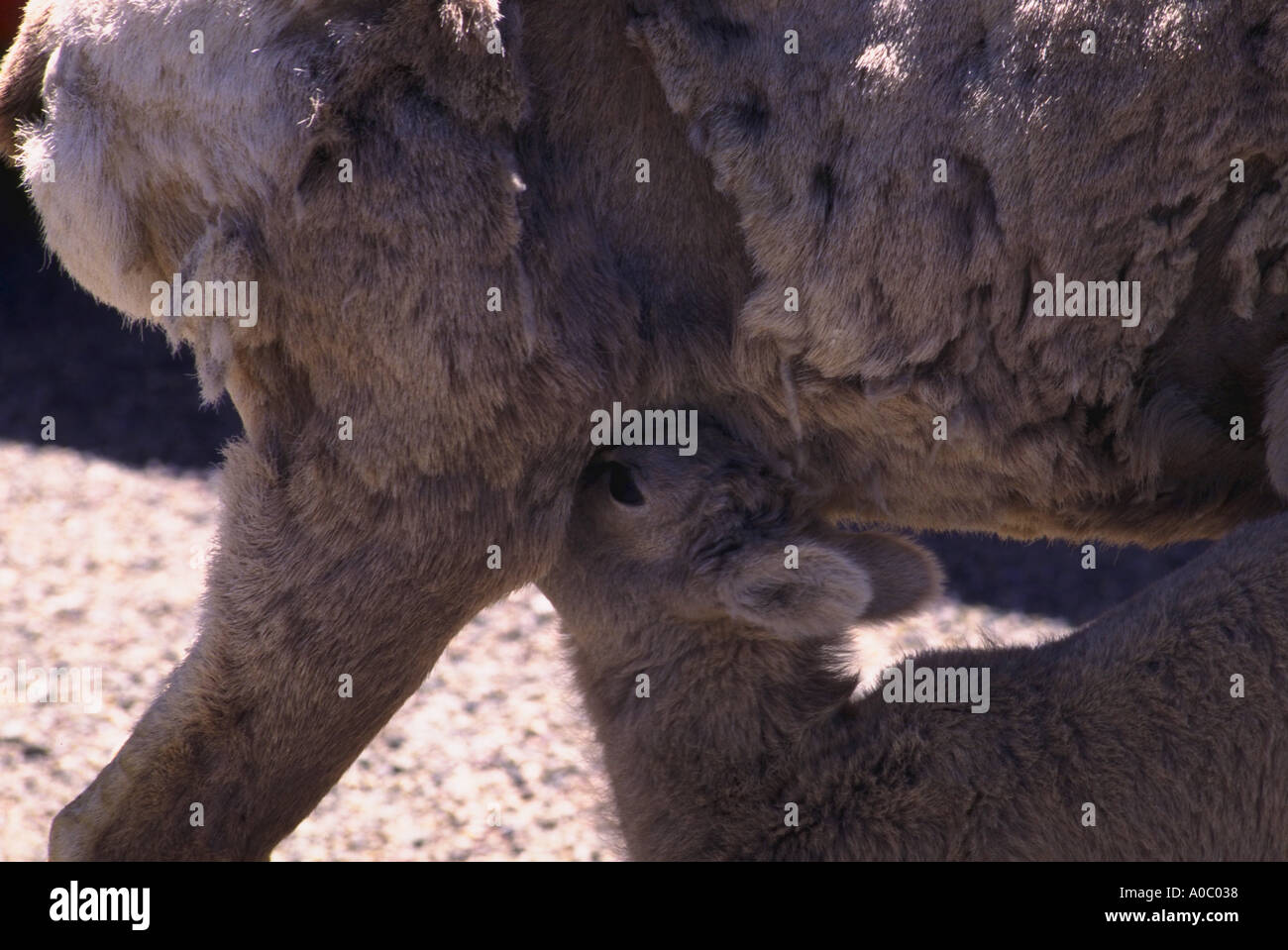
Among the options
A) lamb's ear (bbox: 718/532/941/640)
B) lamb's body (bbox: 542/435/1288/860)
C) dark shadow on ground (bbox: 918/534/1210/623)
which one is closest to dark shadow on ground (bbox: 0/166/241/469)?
dark shadow on ground (bbox: 918/534/1210/623)

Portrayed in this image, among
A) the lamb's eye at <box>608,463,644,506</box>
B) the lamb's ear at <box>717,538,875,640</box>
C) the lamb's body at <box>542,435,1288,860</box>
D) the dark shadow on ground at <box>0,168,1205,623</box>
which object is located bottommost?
the lamb's body at <box>542,435,1288,860</box>

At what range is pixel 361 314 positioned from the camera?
112 inches

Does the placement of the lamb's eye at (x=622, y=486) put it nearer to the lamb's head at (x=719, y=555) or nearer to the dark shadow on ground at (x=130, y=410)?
the lamb's head at (x=719, y=555)

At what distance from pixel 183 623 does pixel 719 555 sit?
416cm

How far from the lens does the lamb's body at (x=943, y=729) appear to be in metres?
2.88

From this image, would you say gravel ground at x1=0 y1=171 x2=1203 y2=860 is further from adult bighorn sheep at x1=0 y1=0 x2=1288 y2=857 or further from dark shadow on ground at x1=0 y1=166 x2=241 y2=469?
adult bighorn sheep at x1=0 y1=0 x2=1288 y2=857

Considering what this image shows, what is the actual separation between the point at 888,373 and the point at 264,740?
164 centimetres

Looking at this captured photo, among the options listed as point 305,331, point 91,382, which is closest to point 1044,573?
point 305,331

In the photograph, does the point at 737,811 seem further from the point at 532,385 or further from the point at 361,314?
the point at 361,314

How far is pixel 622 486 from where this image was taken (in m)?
3.41

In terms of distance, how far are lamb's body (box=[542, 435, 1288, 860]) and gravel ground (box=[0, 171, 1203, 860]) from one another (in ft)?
1.40

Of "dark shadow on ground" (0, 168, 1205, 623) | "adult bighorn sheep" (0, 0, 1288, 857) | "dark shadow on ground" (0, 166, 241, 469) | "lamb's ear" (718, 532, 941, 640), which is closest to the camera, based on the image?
"adult bighorn sheep" (0, 0, 1288, 857)

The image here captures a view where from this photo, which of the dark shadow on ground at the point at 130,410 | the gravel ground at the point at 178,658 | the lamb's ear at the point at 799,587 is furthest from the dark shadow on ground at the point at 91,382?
the lamb's ear at the point at 799,587

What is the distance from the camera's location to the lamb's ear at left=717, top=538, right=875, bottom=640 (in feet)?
10.1
